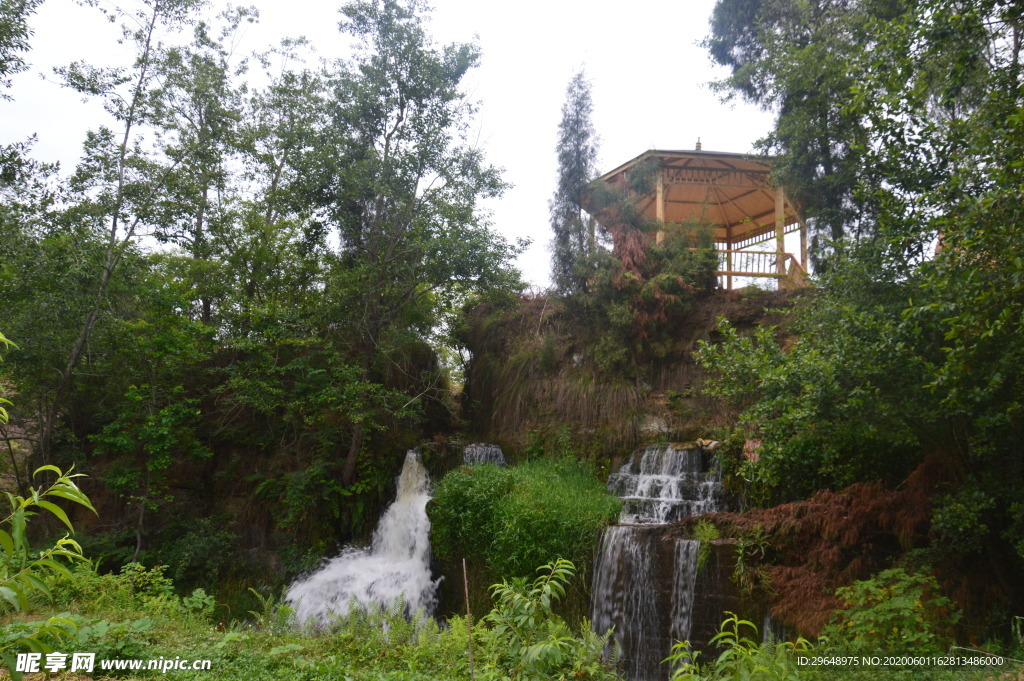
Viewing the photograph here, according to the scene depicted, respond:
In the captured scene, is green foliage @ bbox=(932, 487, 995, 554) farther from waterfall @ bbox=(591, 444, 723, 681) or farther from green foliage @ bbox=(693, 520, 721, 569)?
waterfall @ bbox=(591, 444, 723, 681)

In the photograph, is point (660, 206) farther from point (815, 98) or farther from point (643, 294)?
point (815, 98)

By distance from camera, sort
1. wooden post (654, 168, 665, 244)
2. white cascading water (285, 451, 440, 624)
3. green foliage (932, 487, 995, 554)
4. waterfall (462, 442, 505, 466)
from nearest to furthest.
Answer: green foliage (932, 487, 995, 554) → white cascading water (285, 451, 440, 624) → waterfall (462, 442, 505, 466) → wooden post (654, 168, 665, 244)

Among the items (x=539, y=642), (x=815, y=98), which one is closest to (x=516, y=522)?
(x=539, y=642)

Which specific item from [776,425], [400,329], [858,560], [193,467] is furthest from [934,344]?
[193,467]

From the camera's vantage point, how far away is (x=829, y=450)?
7859 millimetres

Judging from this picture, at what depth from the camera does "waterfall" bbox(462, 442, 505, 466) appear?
13.5 metres

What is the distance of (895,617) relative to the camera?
600 cm

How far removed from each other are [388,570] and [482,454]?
120 inches

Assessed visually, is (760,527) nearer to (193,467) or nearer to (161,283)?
(161,283)

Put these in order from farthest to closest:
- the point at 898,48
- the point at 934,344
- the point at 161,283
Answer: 1. the point at 161,283
2. the point at 898,48
3. the point at 934,344

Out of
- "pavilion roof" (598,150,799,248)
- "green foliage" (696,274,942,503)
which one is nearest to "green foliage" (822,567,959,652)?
"green foliage" (696,274,942,503)

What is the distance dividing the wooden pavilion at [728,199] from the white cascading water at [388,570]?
833cm

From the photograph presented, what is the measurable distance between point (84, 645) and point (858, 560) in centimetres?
744

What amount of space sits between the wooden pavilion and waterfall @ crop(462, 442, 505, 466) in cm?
637
